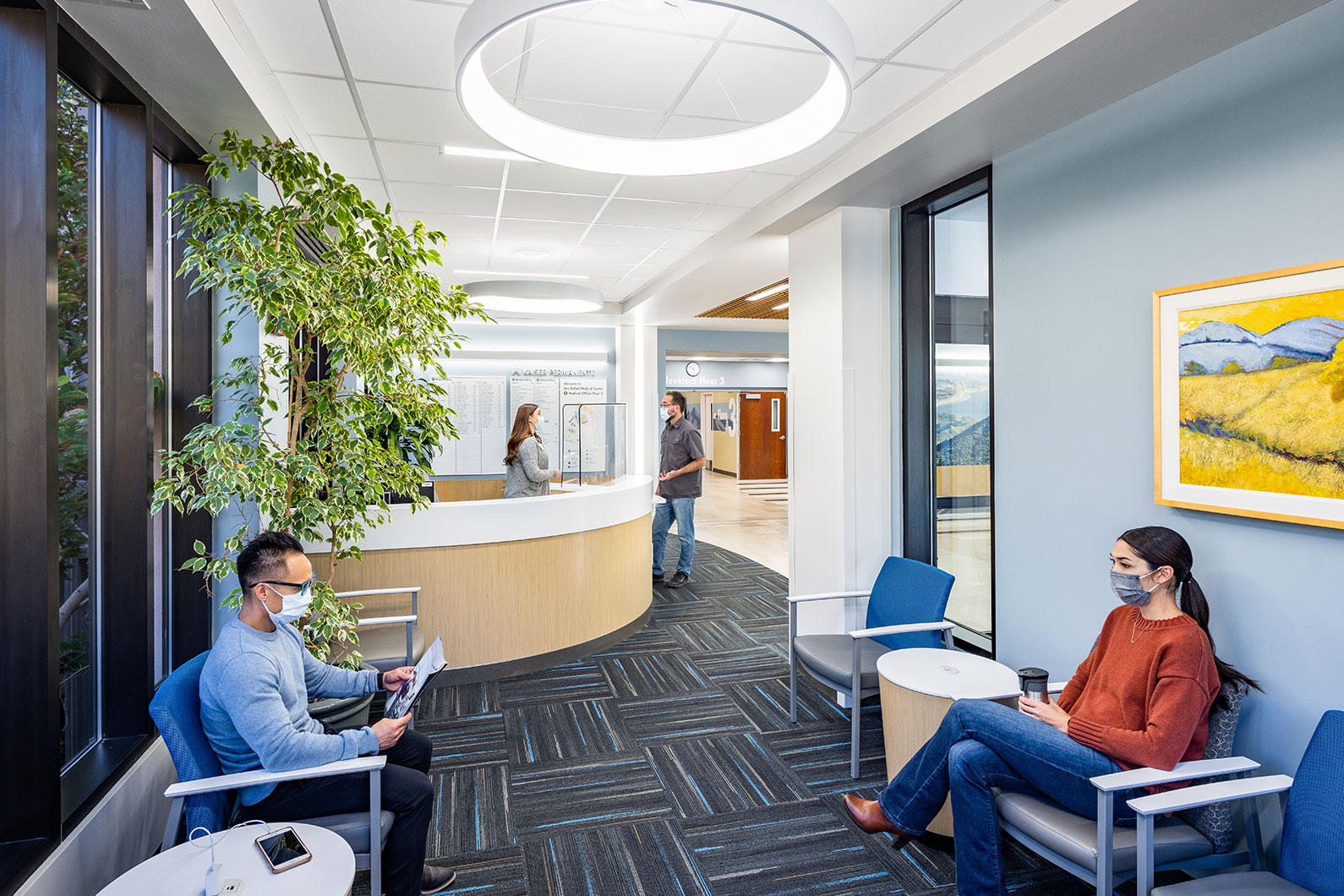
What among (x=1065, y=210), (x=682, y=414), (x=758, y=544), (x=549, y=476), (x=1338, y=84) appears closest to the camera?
(x=1338, y=84)

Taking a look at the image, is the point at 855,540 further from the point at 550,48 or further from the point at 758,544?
the point at 758,544

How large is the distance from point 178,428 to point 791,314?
119 inches

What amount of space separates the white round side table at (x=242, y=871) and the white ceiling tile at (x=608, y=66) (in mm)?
2267

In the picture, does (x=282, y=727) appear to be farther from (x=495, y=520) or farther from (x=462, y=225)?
(x=462, y=225)

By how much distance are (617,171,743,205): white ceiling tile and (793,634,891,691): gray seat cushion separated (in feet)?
7.41

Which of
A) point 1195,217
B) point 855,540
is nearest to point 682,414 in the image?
point 855,540

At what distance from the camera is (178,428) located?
9.15 feet

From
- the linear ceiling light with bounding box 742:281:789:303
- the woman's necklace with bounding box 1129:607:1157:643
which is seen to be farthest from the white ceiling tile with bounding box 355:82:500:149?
the linear ceiling light with bounding box 742:281:789:303

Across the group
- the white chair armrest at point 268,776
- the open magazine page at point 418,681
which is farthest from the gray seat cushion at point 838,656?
the white chair armrest at point 268,776

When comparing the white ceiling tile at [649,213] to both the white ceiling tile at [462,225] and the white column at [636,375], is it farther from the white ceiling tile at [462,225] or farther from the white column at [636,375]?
the white column at [636,375]

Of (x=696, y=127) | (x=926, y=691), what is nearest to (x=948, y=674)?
(x=926, y=691)

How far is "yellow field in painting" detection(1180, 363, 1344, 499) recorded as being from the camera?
1899mm

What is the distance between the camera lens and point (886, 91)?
106 inches

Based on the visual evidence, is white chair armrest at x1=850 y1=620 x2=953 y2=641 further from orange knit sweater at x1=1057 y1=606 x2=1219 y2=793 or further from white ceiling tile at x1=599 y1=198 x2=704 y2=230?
white ceiling tile at x1=599 y1=198 x2=704 y2=230
